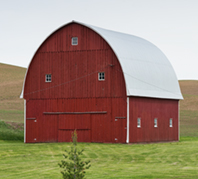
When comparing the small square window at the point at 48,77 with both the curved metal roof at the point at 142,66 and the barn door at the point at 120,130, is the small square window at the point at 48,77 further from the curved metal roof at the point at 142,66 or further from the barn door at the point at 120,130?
the barn door at the point at 120,130

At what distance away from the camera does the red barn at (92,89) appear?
40.2m

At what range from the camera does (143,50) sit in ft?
146

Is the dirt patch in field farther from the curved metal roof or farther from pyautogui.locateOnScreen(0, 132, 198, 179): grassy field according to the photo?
pyautogui.locateOnScreen(0, 132, 198, 179): grassy field

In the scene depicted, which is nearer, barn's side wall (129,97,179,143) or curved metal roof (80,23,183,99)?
curved metal roof (80,23,183,99)

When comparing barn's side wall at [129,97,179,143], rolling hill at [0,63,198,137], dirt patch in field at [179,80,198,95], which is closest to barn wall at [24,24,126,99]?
barn's side wall at [129,97,179,143]

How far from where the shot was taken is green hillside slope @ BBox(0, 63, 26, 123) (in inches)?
2709

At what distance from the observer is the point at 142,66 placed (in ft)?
139

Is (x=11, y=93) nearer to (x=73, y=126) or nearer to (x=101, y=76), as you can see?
(x=73, y=126)

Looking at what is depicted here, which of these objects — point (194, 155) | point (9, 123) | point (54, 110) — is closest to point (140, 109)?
point (54, 110)

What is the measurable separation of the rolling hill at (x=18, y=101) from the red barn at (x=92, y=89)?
11.4 m

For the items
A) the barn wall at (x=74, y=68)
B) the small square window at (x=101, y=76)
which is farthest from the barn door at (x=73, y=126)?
the small square window at (x=101, y=76)

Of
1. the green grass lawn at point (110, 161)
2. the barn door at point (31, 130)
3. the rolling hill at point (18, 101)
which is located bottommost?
the green grass lawn at point (110, 161)

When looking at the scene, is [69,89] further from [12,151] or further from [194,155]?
[194,155]

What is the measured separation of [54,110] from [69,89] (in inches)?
83.5
